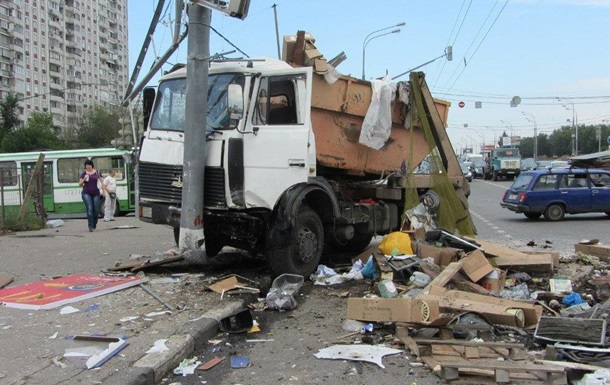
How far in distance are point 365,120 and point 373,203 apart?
1.42 metres

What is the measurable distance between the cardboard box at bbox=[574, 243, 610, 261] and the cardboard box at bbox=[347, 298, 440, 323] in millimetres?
5050

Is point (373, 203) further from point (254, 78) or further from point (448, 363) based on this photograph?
point (448, 363)

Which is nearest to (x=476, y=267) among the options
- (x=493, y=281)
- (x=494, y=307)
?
(x=493, y=281)

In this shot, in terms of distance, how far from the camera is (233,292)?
21.8 ft

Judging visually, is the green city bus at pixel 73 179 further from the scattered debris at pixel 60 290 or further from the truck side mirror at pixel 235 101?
the truck side mirror at pixel 235 101

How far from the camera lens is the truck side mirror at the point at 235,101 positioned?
6.98 meters

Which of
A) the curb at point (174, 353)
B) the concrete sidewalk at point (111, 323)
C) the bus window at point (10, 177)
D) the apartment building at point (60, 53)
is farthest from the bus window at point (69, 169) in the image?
the apartment building at point (60, 53)

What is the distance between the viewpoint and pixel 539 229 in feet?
49.5

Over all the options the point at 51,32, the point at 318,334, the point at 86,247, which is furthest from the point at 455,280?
the point at 51,32

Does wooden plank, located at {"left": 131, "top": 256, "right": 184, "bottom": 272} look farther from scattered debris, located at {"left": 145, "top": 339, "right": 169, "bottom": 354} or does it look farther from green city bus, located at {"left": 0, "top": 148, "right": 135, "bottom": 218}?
green city bus, located at {"left": 0, "top": 148, "right": 135, "bottom": 218}

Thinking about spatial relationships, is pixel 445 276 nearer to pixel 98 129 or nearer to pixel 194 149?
pixel 194 149

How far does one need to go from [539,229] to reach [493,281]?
31.1 feet

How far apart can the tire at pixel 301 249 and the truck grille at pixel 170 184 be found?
3.17ft

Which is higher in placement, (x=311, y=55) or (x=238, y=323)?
(x=311, y=55)
